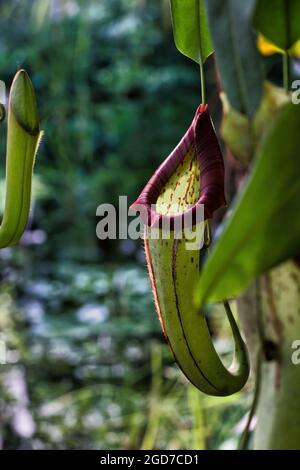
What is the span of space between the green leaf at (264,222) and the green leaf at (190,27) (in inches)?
10.2

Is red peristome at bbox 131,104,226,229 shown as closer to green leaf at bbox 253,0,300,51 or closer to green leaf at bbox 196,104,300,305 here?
green leaf at bbox 253,0,300,51

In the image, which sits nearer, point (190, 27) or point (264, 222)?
point (264, 222)

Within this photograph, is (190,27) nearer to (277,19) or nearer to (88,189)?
(277,19)

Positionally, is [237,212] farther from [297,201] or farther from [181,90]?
[181,90]

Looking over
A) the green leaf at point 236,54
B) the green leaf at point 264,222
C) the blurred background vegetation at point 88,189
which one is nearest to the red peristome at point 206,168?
the green leaf at point 236,54

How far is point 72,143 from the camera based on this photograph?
353 cm

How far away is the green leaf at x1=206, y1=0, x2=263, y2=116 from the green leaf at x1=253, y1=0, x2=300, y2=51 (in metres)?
0.03

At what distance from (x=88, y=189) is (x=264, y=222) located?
121 inches

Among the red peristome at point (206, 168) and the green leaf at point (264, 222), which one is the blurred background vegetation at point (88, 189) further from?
the green leaf at point (264, 222)

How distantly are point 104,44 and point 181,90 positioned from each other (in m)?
0.54

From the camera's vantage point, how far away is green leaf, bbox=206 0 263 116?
0.44 m

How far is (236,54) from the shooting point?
484 mm

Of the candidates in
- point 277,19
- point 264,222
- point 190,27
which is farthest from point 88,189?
point 264,222

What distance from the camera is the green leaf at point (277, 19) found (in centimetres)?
38
